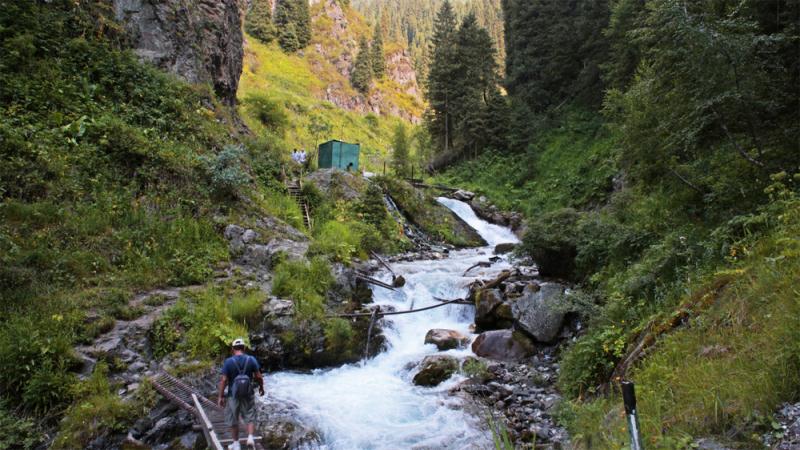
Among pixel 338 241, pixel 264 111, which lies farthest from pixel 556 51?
pixel 338 241

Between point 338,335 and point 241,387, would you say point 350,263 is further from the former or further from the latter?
point 241,387

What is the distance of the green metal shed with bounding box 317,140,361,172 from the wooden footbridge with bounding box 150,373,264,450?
18963mm

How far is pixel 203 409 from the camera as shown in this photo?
21.6 ft

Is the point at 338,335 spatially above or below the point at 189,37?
below

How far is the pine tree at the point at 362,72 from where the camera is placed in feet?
280

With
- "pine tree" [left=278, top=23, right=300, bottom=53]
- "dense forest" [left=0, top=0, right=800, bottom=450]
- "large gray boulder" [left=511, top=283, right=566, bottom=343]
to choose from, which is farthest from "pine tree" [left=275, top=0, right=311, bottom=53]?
"large gray boulder" [left=511, top=283, right=566, bottom=343]

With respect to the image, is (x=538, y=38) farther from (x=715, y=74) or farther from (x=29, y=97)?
(x=29, y=97)

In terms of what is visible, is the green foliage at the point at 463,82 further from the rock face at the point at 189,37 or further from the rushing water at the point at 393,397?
the rushing water at the point at 393,397

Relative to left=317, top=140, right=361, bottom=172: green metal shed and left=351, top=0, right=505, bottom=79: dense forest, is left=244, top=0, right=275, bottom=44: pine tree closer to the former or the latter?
left=351, top=0, right=505, bottom=79: dense forest

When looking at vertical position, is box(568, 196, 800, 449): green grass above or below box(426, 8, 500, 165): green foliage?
below

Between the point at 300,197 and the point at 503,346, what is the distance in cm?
1201

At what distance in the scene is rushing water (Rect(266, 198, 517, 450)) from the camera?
702cm

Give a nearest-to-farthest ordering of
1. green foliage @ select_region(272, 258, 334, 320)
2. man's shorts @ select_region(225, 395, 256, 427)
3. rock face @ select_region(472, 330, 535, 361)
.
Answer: man's shorts @ select_region(225, 395, 256, 427), rock face @ select_region(472, 330, 535, 361), green foliage @ select_region(272, 258, 334, 320)

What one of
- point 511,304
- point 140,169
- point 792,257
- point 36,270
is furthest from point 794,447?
point 140,169
